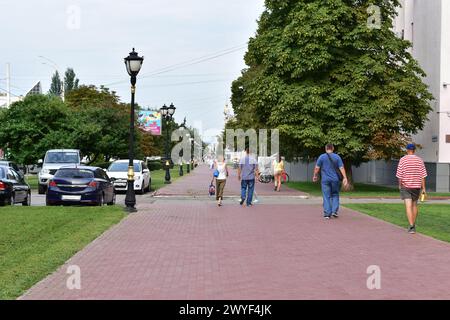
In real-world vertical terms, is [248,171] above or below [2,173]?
above

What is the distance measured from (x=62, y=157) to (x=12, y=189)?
42.2ft

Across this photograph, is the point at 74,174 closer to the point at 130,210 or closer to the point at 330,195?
the point at 130,210

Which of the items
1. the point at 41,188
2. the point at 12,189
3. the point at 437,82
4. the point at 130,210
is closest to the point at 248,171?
the point at 130,210

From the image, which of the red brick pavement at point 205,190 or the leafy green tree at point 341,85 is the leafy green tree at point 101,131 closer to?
the red brick pavement at point 205,190

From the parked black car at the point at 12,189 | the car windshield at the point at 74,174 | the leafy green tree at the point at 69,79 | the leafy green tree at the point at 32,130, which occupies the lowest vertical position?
the parked black car at the point at 12,189

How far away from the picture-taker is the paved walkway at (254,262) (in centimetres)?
770

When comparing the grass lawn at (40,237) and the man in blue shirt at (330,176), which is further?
the man in blue shirt at (330,176)

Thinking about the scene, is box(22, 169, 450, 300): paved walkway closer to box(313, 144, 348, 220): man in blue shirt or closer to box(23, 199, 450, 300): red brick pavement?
box(23, 199, 450, 300): red brick pavement

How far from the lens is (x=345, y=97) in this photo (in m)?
30.5

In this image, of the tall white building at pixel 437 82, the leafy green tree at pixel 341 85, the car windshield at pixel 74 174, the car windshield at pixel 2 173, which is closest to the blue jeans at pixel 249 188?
the car windshield at pixel 74 174

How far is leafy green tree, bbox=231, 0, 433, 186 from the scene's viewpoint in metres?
30.5

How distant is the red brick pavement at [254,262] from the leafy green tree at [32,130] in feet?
77.0

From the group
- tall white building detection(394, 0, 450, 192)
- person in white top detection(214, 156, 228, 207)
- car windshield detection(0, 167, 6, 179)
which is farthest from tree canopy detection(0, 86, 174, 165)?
tall white building detection(394, 0, 450, 192)

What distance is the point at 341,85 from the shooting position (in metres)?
31.7
